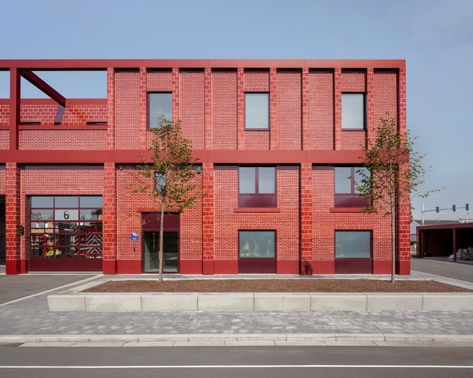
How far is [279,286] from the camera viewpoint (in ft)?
42.6

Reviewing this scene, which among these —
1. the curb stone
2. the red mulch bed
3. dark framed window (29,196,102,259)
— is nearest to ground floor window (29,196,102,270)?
dark framed window (29,196,102,259)

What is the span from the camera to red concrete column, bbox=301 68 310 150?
776 inches

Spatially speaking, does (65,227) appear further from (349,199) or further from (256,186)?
(349,199)

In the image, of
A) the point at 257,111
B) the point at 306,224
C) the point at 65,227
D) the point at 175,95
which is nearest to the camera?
the point at 306,224


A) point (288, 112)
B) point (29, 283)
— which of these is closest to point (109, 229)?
point (29, 283)

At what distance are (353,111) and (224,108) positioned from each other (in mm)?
7182

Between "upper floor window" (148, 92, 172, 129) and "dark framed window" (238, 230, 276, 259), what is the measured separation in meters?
7.75

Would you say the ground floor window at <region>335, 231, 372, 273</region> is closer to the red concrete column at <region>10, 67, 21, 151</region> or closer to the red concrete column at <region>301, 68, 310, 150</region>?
the red concrete column at <region>301, 68, 310, 150</region>

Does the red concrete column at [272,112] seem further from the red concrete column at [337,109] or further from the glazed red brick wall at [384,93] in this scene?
the glazed red brick wall at [384,93]

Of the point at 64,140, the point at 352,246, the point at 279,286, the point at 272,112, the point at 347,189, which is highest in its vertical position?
the point at 272,112

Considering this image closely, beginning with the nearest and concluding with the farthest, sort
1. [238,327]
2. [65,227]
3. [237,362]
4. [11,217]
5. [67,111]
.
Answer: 1. [237,362]
2. [238,327]
3. [11,217]
4. [65,227]
5. [67,111]

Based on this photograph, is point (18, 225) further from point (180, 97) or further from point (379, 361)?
point (379, 361)

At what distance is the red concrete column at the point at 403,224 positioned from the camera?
63.1 ft

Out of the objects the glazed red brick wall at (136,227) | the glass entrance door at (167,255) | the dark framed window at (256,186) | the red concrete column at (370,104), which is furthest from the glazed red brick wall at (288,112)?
the glass entrance door at (167,255)
